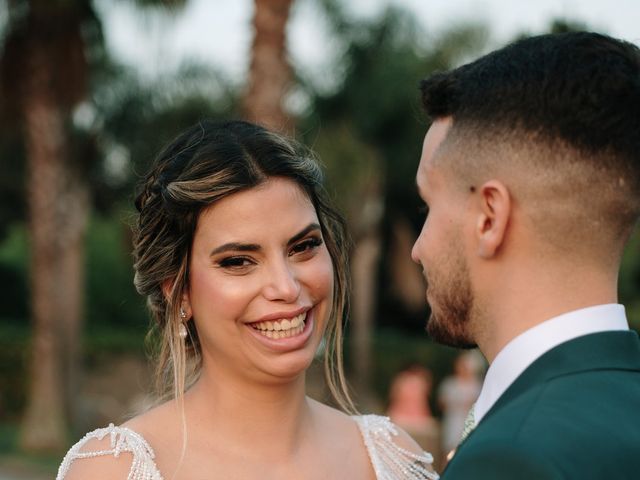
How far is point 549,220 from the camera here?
2.14m

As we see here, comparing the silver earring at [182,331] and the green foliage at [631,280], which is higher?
the silver earring at [182,331]

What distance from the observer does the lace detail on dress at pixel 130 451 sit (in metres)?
3.20

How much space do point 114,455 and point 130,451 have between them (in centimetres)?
5

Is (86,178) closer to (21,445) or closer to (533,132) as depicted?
(21,445)

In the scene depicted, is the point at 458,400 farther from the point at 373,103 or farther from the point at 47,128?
the point at 373,103

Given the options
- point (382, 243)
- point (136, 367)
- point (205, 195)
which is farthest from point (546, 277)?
point (382, 243)

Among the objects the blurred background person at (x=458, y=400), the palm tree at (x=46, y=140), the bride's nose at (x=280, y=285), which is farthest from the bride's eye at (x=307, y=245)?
the palm tree at (x=46, y=140)

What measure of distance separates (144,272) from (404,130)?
2437 centimetres

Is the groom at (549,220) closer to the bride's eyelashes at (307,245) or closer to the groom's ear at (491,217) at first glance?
the groom's ear at (491,217)

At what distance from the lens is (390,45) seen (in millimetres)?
26797

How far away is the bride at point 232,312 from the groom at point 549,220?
1.15 meters

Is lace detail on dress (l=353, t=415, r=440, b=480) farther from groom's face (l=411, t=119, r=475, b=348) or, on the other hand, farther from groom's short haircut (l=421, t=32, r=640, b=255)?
groom's short haircut (l=421, t=32, r=640, b=255)

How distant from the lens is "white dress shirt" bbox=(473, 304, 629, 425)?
6.96 ft

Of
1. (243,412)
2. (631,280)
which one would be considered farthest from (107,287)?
(243,412)
